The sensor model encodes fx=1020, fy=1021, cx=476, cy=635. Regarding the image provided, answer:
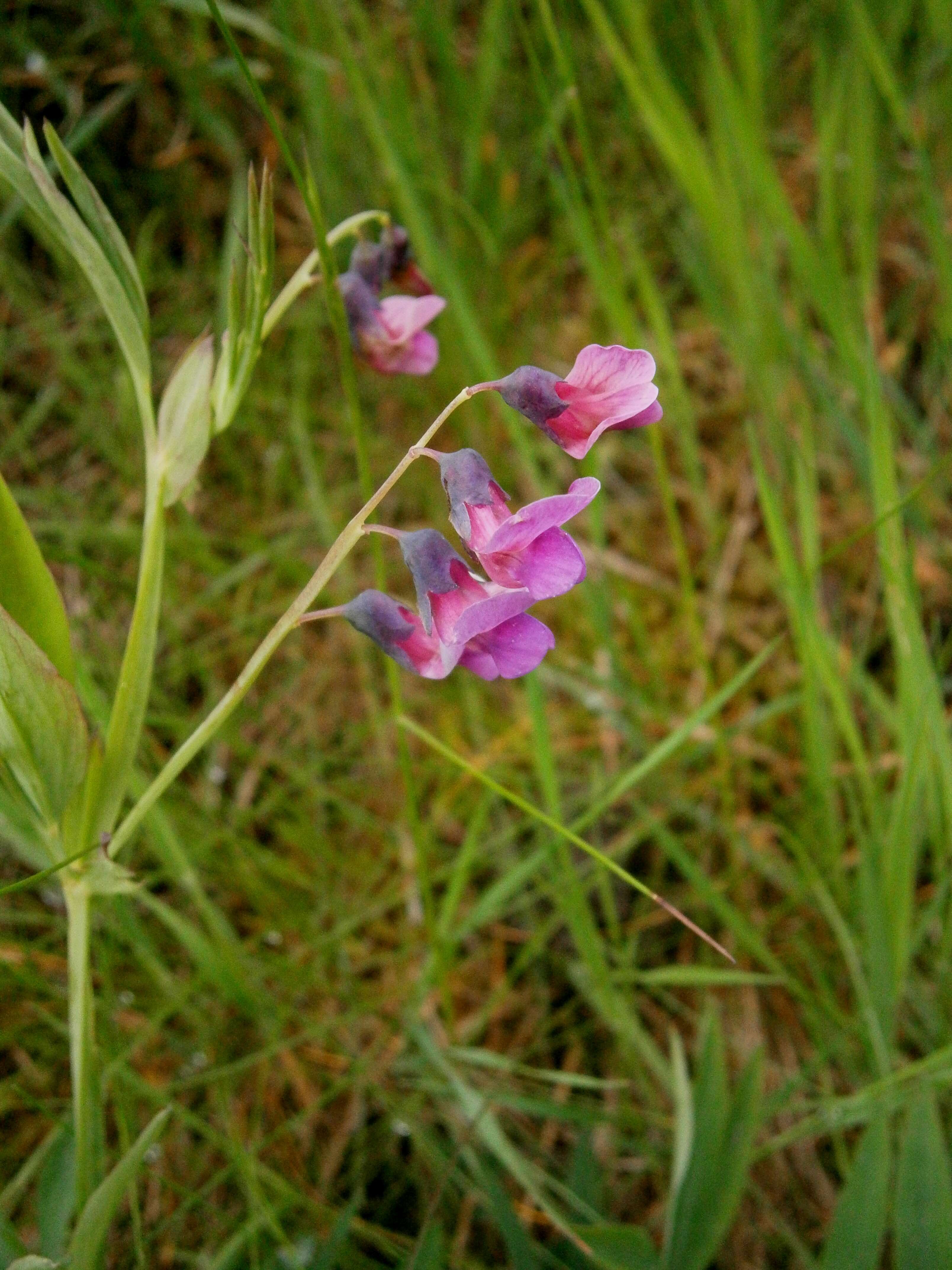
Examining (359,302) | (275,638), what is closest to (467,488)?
(275,638)

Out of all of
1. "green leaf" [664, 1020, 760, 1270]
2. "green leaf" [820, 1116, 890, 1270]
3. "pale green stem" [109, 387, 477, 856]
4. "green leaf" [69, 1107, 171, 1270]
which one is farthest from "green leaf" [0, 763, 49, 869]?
"green leaf" [820, 1116, 890, 1270]

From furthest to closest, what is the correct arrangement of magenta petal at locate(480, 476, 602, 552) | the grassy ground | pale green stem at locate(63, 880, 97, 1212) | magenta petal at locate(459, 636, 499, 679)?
the grassy ground < pale green stem at locate(63, 880, 97, 1212) < magenta petal at locate(459, 636, 499, 679) < magenta petal at locate(480, 476, 602, 552)

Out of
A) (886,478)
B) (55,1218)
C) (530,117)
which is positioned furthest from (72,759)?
(530,117)

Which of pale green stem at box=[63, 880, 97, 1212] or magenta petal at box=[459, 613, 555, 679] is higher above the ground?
magenta petal at box=[459, 613, 555, 679]

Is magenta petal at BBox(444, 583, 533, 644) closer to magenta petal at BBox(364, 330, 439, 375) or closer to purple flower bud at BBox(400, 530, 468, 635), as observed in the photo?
purple flower bud at BBox(400, 530, 468, 635)

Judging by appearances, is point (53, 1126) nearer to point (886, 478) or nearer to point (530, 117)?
point (886, 478)

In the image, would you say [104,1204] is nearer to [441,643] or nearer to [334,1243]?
[334,1243]

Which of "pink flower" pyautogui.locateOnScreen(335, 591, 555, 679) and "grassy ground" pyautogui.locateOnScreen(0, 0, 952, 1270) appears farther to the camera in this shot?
"grassy ground" pyautogui.locateOnScreen(0, 0, 952, 1270)
